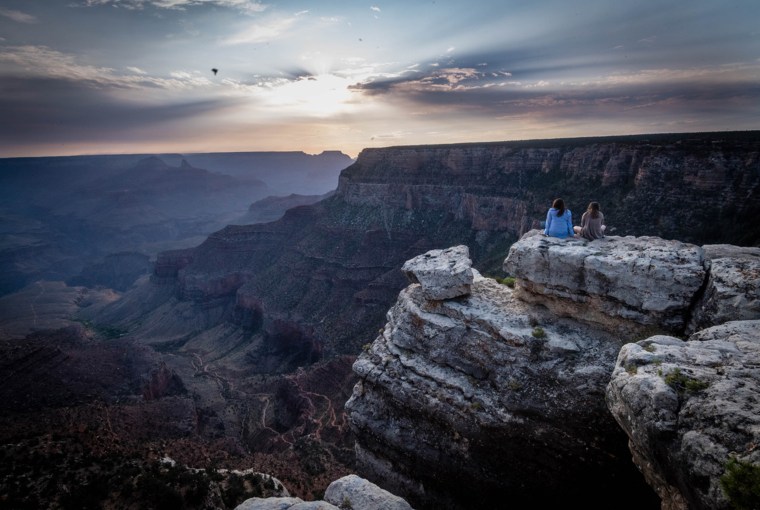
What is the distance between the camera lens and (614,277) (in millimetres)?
10109

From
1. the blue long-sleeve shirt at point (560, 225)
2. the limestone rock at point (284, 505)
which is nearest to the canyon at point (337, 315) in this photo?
the blue long-sleeve shirt at point (560, 225)

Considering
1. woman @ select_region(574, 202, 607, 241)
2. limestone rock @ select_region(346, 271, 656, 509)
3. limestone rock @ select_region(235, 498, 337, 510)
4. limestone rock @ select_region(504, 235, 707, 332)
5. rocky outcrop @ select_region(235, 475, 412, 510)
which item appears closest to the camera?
limestone rock @ select_region(235, 498, 337, 510)

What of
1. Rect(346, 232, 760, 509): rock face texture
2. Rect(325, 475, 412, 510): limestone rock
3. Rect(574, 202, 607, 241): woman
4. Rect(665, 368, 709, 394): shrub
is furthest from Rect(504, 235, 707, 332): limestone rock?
Rect(325, 475, 412, 510): limestone rock

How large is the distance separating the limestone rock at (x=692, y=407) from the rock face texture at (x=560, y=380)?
28 millimetres

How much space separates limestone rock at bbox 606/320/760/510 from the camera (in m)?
5.37

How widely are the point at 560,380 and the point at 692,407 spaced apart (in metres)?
4.36

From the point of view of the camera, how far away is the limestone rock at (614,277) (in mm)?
9375

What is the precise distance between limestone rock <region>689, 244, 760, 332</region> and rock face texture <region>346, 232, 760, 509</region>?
0.03m

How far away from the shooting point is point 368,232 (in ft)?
179

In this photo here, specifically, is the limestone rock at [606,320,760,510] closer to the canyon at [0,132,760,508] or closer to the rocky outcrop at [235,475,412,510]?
the canyon at [0,132,760,508]

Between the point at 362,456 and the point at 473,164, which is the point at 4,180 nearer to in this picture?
the point at 473,164

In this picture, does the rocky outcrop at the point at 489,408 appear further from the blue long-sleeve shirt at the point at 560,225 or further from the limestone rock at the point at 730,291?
the blue long-sleeve shirt at the point at 560,225

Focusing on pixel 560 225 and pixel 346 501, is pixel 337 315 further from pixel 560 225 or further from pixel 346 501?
pixel 346 501

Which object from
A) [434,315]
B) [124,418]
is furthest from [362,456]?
[124,418]
